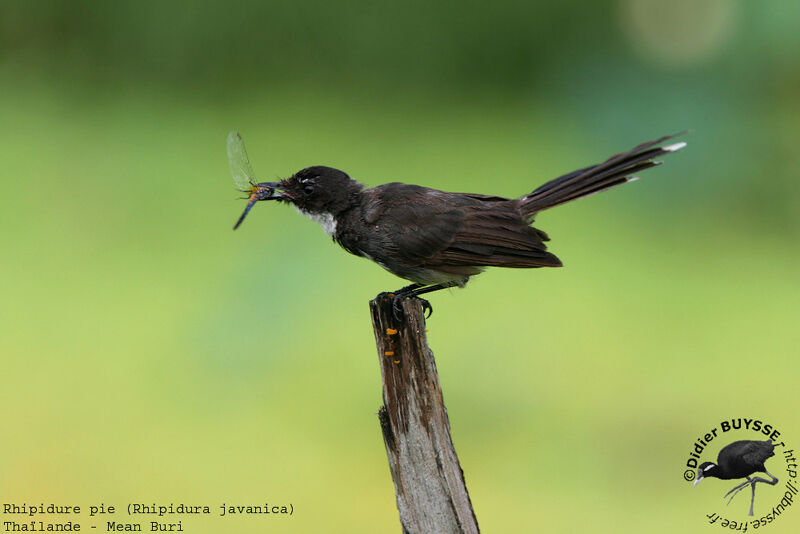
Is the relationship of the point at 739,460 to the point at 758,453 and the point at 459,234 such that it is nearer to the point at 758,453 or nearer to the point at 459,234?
the point at 758,453

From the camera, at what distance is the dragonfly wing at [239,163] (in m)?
3.97

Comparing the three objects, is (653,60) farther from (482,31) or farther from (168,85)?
(168,85)

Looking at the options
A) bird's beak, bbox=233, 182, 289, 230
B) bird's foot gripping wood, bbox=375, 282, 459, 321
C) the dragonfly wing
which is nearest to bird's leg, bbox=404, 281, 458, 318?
bird's foot gripping wood, bbox=375, 282, 459, 321

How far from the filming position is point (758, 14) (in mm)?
9516

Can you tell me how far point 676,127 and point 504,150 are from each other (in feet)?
6.58

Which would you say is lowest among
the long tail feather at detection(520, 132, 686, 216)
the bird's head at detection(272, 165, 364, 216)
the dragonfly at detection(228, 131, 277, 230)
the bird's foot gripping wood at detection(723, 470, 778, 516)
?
the bird's foot gripping wood at detection(723, 470, 778, 516)

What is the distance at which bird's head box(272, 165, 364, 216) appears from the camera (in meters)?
3.91

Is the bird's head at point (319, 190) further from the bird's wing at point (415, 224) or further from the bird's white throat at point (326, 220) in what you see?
the bird's wing at point (415, 224)

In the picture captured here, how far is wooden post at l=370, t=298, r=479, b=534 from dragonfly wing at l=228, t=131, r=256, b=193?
115 cm

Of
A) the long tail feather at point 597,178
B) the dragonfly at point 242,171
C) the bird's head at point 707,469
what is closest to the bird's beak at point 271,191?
the dragonfly at point 242,171

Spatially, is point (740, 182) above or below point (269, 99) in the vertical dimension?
below

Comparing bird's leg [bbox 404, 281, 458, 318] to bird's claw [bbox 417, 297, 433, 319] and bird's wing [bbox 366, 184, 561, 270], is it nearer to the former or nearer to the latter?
bird's claw [bbox 417, 297, 433, 319]

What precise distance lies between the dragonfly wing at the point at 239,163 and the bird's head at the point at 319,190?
4.8 inches

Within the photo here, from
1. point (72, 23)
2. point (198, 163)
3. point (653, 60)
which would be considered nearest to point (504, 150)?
point (653, 60)
